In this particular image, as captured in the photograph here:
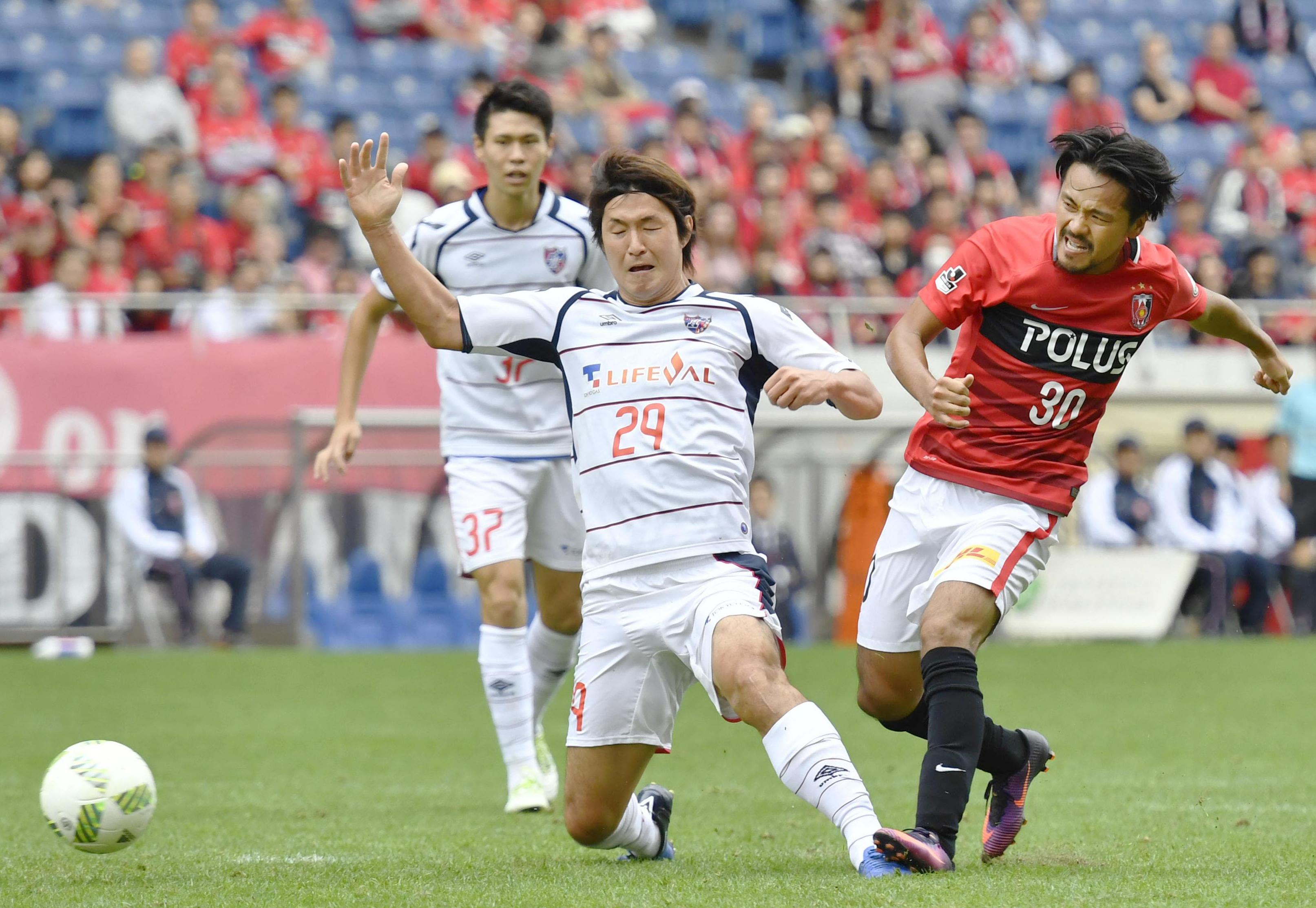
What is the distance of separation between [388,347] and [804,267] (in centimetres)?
423

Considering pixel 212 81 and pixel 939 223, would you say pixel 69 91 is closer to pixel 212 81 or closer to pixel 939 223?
pixel 212 81

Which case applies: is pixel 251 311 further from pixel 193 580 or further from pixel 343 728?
pixel 343 728

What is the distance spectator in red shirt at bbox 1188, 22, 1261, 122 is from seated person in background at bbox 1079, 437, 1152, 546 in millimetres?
7120

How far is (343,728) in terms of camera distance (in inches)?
382

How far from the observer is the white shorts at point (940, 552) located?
17.8 feet

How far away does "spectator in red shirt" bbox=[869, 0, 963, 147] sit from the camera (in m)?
19.7

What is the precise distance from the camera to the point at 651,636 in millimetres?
5184

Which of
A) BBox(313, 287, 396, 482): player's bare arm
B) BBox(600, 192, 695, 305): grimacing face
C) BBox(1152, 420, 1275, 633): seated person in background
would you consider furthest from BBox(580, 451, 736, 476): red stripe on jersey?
BBox(1152, 420, 1275, 633): seated person in background

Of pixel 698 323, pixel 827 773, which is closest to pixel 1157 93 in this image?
pixel 698 323

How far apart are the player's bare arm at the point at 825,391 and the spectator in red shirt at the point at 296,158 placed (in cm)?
1183

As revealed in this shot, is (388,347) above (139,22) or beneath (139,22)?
beneath

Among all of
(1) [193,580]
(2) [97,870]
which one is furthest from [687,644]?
(1) [193,580]

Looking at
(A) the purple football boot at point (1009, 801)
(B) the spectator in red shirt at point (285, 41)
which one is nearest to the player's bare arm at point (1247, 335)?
(A) the purple football boot at point (1009, 801)

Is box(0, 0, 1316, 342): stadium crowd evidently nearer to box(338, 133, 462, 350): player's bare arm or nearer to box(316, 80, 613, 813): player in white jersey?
box(316, 80, 613, 813): player in white jersey
